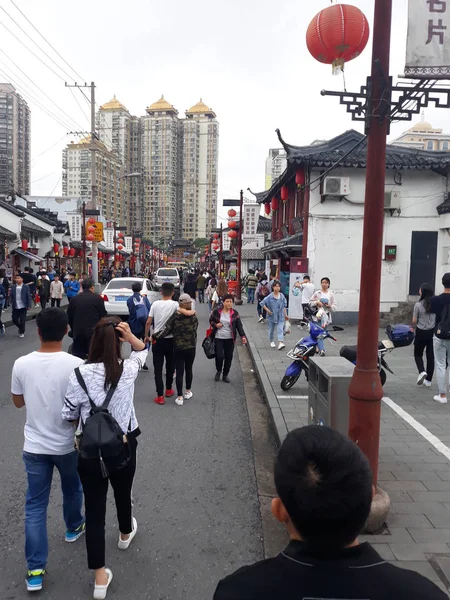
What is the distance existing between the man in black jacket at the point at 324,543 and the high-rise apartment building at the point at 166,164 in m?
51.4

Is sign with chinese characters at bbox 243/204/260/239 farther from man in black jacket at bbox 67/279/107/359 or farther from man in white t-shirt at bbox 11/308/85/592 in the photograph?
man in white t-shirt at bbox 11/308/85/592

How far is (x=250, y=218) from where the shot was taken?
29.6 metres

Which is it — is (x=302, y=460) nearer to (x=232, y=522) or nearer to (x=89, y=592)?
(x=89, y=592)

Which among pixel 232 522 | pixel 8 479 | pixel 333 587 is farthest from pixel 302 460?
pixel 8 479

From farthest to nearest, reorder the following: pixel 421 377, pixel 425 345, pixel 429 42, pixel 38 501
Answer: pixel 421 377 < pixel 425 345 < pixel 429 42 < pixel 38 501

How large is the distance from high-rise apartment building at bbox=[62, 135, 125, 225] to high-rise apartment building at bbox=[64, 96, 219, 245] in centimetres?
47

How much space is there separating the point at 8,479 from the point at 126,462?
225 centimetres

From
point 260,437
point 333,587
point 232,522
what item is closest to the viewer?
point 333,587

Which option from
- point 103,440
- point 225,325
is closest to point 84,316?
point 225,325

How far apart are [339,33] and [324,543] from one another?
5129mm

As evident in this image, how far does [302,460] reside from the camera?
142cm

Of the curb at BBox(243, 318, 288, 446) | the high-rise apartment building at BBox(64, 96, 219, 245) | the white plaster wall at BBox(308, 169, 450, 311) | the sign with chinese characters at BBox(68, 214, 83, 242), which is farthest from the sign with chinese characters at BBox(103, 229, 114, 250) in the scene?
the curb at BBox(243, 318, 288, 446)

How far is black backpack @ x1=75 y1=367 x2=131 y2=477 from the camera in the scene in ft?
9.68

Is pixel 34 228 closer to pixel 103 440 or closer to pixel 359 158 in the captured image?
pixel 359 158
